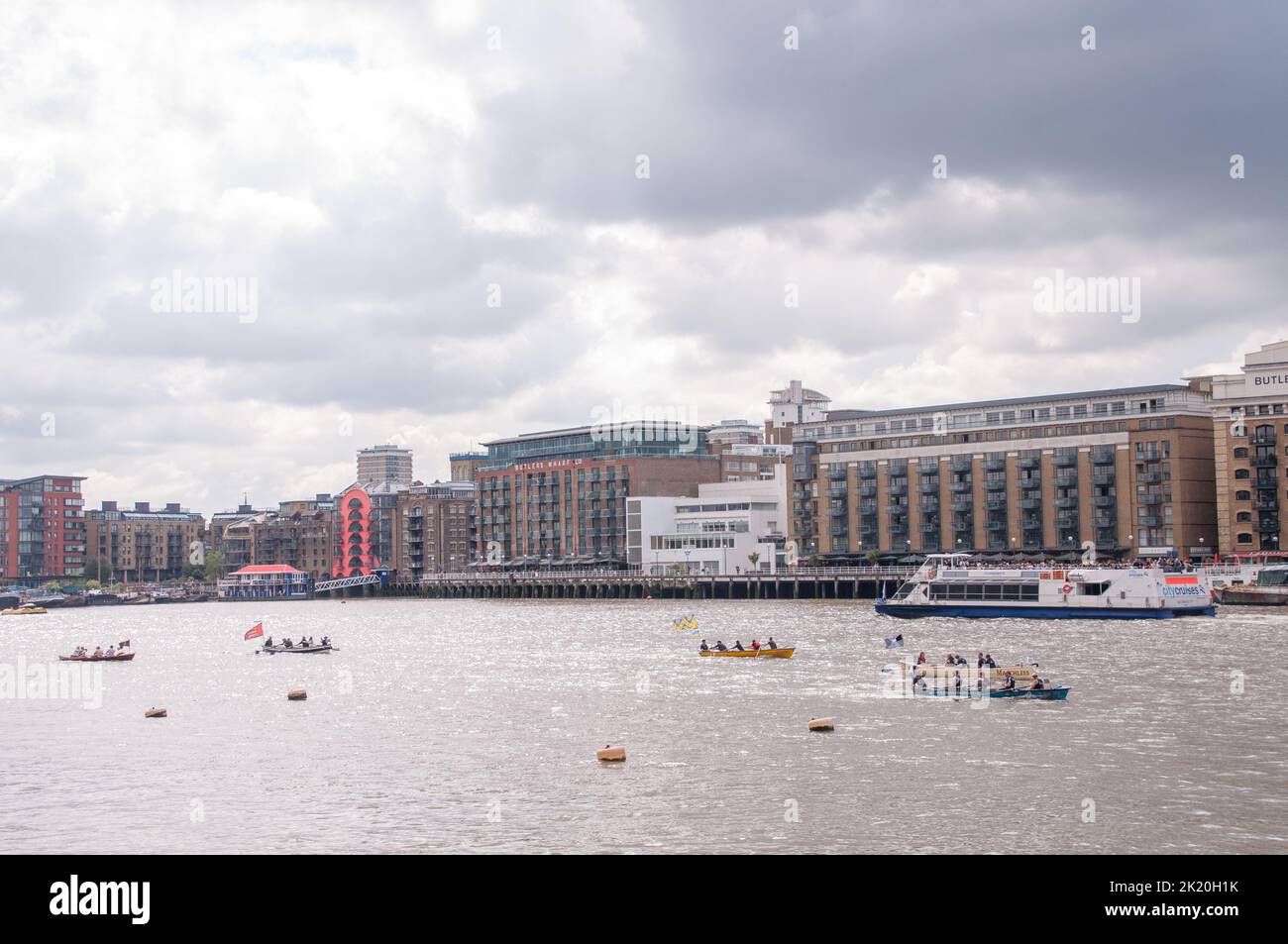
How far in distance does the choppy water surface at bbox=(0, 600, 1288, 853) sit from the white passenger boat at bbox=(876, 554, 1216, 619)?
29.6 metres

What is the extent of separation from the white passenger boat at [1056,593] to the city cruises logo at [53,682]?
255 feet

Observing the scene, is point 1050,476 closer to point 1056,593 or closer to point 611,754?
point 1056,593

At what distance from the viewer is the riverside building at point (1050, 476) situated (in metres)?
170

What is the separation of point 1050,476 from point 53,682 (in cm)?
12794

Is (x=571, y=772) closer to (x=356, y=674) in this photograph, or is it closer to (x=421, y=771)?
(x=421, y=771)

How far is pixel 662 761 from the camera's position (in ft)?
165

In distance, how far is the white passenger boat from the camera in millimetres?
128250

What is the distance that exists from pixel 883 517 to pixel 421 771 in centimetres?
15430
